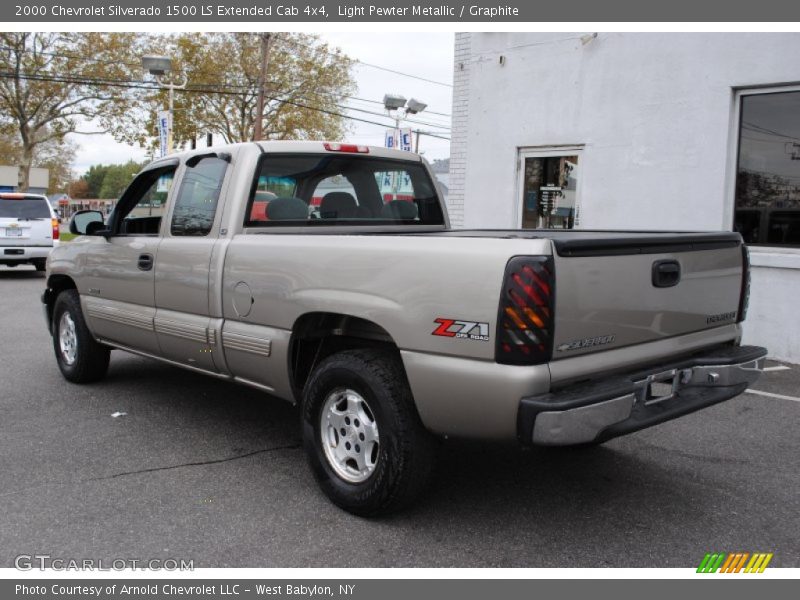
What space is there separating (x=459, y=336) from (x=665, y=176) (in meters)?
6.17

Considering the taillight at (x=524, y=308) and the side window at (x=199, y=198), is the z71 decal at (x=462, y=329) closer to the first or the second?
the taillight at (x=524, y=308)

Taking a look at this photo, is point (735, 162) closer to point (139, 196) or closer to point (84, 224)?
point (139, 196)

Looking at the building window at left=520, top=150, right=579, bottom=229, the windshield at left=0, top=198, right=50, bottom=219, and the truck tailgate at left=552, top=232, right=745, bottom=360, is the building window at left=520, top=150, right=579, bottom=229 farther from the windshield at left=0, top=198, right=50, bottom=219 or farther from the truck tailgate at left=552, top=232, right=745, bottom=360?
the windshield at left=0, top=198, right=50, bottom=219

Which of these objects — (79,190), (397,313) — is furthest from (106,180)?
(397,313)

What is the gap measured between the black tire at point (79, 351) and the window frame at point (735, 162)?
6.49 meters

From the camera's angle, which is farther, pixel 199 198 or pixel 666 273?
pixel 199 198

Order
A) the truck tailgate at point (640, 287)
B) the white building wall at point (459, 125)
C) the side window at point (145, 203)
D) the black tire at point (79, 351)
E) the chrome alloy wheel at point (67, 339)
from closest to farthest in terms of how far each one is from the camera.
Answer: the truck tailgate at point (640, 287)
the side window at point (145, 203)
the black tire at point (79, 351)
the chrome alloy wheel at point (67, 339)
the white building wall at point (459, 125)

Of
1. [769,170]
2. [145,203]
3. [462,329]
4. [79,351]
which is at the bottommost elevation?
[79,351]

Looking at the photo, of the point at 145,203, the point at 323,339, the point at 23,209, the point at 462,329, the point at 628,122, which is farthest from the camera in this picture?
the point at 23,209

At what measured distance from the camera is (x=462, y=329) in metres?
3.08

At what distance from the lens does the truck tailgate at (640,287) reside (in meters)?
3.09

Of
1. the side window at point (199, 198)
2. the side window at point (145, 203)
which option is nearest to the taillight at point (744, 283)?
the side window at point (199, 198)

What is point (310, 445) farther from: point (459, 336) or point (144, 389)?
point (144, 389)

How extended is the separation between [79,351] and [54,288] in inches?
32.4
